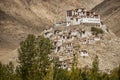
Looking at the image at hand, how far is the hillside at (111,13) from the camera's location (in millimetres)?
150762

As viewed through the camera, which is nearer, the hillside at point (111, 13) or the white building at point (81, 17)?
the white building at point (81, 17)

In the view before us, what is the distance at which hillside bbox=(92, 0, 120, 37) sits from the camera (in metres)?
151

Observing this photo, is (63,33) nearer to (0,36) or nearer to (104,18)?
(104,18)

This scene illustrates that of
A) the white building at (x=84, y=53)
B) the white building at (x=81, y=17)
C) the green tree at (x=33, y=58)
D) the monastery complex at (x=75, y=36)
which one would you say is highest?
the white building at (x=81, y=17)

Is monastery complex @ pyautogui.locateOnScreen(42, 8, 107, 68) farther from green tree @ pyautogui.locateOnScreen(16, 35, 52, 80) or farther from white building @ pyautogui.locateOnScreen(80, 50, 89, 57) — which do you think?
green tree @ pyautogui.locateOnScreen(16, 35, 52, 80)

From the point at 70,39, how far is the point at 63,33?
13.9ft

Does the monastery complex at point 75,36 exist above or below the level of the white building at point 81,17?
below

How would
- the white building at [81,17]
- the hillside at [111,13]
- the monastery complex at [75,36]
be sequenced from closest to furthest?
Result: the monastery complex at [75,36] → the white building at [81,17] → the hillside at [111,13]

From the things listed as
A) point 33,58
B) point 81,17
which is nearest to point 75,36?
point 81,17

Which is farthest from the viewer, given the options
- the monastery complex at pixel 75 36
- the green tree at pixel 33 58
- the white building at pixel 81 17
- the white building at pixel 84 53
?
the white building at pixel 81 17

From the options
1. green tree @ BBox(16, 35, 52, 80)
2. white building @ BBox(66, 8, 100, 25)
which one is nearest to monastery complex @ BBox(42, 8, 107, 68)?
white building @ BBox(66, 8, 100, 25)

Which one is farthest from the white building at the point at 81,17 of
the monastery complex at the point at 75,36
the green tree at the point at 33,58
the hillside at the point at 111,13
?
the green tree at the point at 33,58

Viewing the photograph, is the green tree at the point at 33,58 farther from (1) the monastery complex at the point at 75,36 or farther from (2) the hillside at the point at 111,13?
(2) the hillside at the point at 111,13

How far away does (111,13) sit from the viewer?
16700cm
